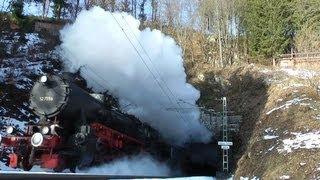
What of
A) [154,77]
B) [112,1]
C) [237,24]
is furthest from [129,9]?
[154,77]

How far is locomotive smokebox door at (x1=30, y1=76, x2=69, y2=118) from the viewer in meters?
14.9

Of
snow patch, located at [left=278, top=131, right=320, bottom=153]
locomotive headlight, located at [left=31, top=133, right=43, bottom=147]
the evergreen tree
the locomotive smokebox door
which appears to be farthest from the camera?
the evergreen tree

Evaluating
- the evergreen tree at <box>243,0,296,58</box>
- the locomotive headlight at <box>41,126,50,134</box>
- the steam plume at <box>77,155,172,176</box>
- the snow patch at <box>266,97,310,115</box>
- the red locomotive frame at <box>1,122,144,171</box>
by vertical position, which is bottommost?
the steam plume at <box>77,155,172,176</box>

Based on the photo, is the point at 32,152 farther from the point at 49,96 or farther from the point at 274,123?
the point at 274,123

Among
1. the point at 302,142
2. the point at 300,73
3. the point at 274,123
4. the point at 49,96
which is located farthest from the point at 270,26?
the point at 49,96

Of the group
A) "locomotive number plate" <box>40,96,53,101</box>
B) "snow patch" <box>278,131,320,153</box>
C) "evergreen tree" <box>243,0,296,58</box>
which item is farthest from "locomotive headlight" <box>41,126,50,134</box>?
"evergreen tree" <box>243,0,296,58</box>

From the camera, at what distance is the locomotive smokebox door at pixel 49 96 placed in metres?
14.9

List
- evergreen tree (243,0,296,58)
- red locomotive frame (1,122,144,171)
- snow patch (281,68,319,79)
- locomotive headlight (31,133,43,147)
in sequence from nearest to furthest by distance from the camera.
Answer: locomotive headlight (31,133,43,147) < red locomotive frame (1,122,144,171) < snow patch (281,68,319,79) < evergreen tree (243,0,296,58)

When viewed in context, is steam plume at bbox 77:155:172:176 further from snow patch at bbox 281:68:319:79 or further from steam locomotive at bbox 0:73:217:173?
snow patch at bbox 281:68:319:79

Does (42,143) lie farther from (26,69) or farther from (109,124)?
(26,69)

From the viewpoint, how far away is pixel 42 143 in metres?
13.9

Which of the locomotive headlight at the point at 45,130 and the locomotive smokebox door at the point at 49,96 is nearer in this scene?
the locomotive headlight at the point at 45,130

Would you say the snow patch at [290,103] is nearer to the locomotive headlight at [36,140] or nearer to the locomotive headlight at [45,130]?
the locomotive headlight at [45,130]

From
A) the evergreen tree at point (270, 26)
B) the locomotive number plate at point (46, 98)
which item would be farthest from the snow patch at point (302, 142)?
the evergreen tree at point (270, 26)
